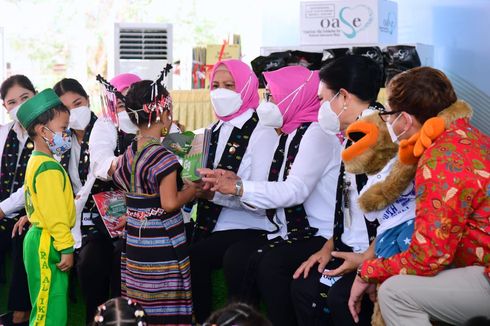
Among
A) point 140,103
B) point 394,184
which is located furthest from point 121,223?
point 394,184

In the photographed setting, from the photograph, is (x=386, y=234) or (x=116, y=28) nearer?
(x=386, y=234)

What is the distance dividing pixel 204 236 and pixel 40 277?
786 mm

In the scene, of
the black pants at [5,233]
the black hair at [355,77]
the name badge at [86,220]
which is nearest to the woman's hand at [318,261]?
the black hair at [355,77]

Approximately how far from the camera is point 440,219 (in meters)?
2.45

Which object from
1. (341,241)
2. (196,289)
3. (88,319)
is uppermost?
(341,241)

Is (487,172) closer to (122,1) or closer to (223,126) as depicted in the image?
(223,126)

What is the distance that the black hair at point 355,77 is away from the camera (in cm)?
328

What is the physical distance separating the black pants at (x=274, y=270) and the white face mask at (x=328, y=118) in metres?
0.49

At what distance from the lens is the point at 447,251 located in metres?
2.48

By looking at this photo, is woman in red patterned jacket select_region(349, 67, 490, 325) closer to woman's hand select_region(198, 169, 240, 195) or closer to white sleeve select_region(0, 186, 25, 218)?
woman's hand select_region(198, 169, 240, 195)

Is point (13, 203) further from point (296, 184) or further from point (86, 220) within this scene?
point (296, 184)

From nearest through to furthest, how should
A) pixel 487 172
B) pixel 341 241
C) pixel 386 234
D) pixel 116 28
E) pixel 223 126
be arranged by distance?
pixel 487 172 → pixel 386 234 → pixel 341 241 → pixel 223 126 → pixel 116 28

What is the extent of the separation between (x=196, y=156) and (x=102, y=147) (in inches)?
34.9

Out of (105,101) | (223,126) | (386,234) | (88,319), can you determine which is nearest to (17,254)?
(88,319)
